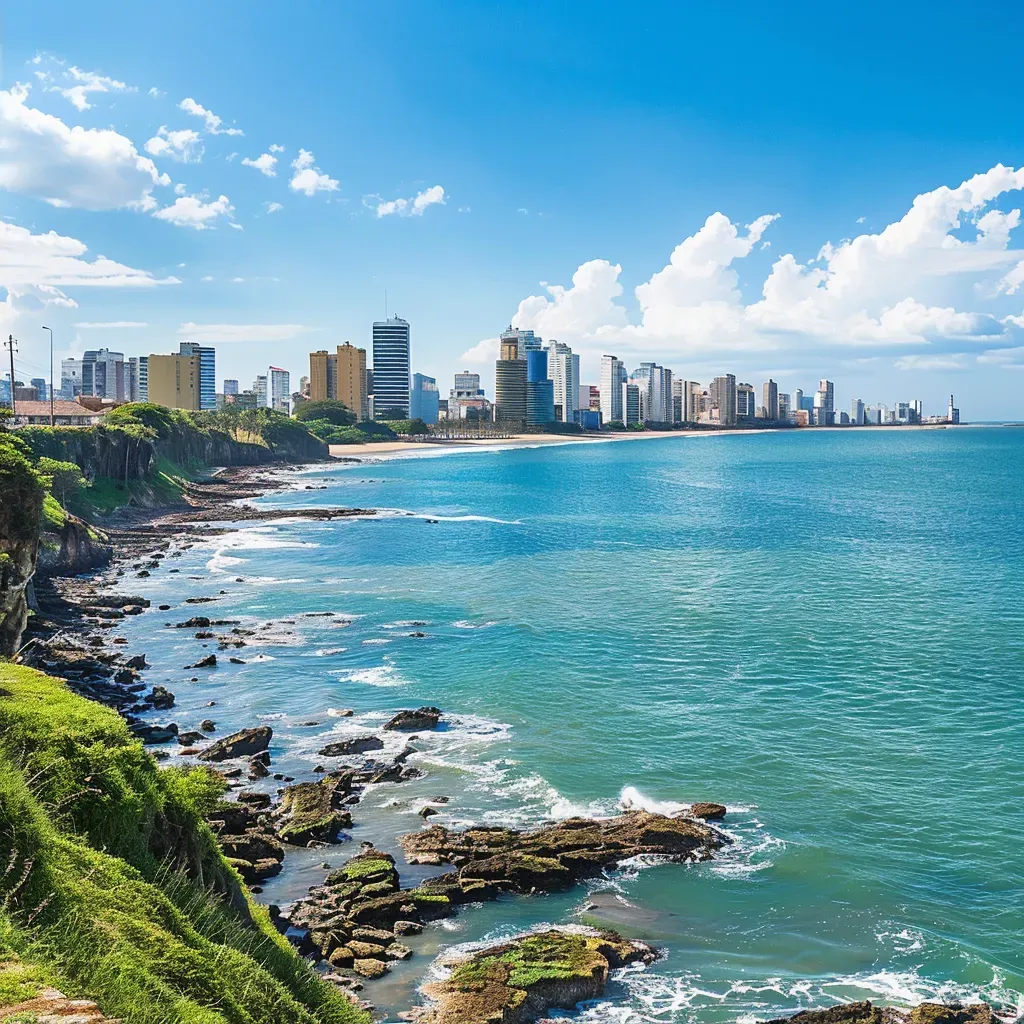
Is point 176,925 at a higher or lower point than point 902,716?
higher

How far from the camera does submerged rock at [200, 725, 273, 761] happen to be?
121ft

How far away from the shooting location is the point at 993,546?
85.9m

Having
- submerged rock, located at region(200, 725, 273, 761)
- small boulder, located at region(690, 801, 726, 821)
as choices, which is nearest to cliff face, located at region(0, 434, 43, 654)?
submerged rock, located at region(200, 725, 273, 761)

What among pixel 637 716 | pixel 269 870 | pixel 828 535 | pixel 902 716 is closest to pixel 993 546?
pixel 828 535

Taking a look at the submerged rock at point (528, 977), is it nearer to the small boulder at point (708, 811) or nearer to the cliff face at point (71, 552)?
the small boulder at point (708, 811)

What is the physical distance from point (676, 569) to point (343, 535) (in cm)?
3816

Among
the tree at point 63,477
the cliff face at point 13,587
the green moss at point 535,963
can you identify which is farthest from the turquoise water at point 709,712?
the tree at point 63,477

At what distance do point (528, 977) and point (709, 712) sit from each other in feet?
68.1

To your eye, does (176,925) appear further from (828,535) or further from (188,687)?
(828,535)

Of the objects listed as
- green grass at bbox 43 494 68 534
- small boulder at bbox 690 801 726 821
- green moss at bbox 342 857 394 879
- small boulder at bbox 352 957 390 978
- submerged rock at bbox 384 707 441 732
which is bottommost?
small boulder at bbox 352 957 390 978

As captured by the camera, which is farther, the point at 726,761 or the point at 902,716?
the point at 902,716

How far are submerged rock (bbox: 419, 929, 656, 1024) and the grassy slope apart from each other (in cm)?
349

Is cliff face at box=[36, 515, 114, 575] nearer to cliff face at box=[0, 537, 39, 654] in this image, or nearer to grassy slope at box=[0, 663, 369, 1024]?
cliff face at box=[0, 537, 39, 654]

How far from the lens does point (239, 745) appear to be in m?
37.7
